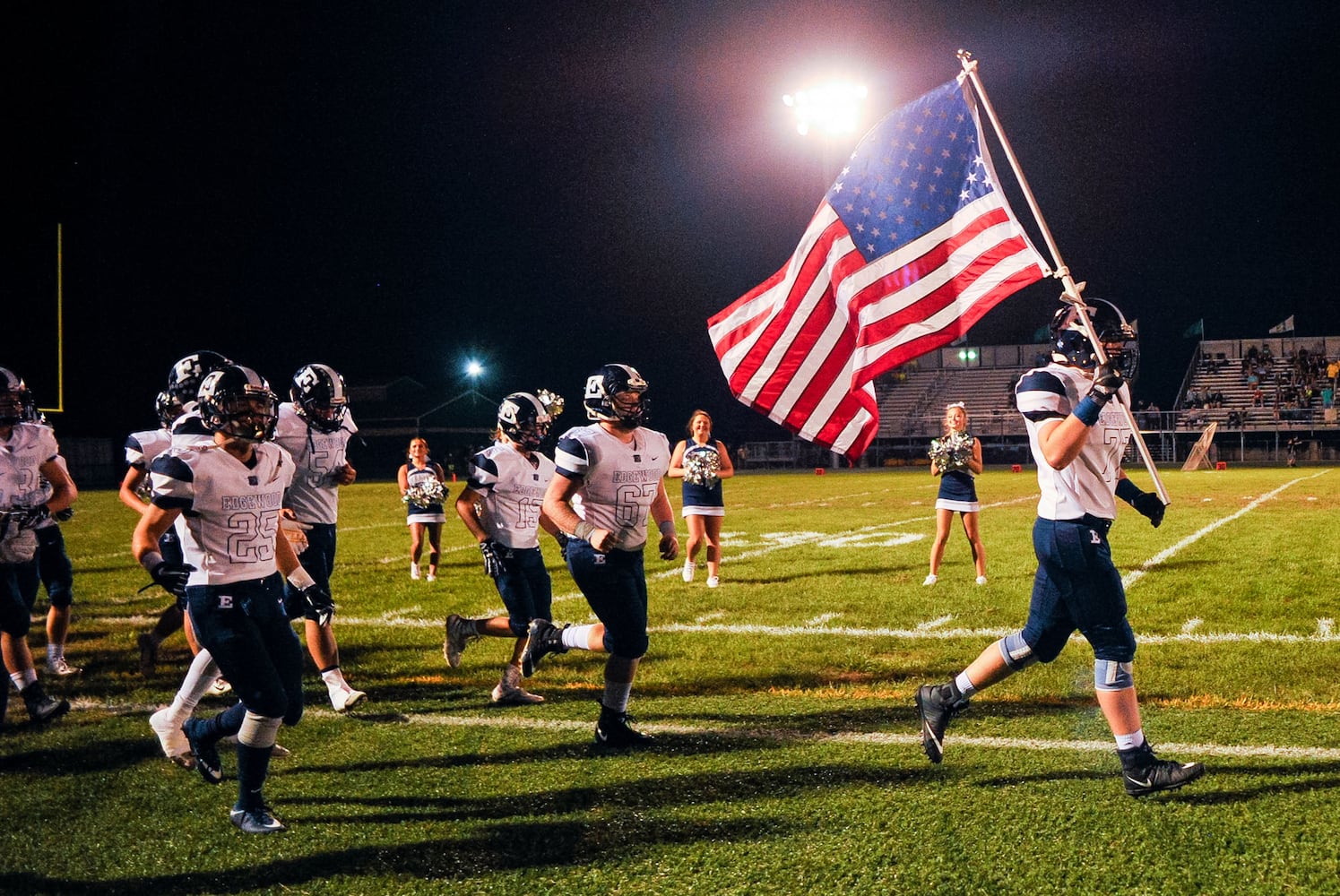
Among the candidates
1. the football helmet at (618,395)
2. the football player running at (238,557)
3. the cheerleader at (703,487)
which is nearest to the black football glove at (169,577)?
the football player running at (238,557)

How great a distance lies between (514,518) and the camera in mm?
7012

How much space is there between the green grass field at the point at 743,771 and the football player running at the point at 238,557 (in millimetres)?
481

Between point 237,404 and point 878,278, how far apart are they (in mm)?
3954

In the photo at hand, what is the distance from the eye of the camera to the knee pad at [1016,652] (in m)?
5.06

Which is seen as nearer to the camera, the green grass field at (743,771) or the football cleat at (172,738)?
the green grass field at (743,771)

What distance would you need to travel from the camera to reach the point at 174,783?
5383 mm

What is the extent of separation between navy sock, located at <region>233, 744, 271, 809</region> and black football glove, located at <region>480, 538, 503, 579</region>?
2.25 m

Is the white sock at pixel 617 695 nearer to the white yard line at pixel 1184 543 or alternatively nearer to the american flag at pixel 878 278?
the american flag at pixel 878 278

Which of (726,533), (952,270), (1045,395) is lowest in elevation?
(726,533)

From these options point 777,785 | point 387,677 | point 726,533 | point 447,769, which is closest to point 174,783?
point 447,769

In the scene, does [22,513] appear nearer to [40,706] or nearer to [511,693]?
[40,706]

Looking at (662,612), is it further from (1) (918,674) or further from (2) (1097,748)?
(2) (1097,748)

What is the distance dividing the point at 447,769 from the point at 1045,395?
352 centimetres

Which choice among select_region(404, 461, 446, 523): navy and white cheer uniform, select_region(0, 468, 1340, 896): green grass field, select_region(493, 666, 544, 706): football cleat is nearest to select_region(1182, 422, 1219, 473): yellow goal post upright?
select_region(0, 468, 1340, 896): green grass field
